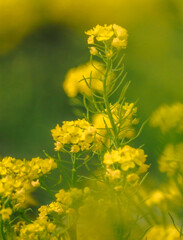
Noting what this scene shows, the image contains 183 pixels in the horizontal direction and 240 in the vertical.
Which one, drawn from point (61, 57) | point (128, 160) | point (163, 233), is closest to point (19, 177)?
point (128, 160)

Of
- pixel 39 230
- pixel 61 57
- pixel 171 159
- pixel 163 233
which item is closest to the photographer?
pixel 171 159

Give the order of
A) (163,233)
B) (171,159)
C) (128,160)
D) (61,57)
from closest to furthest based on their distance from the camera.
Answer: (171,159)
(163,233)
(128,160)
(61,57)

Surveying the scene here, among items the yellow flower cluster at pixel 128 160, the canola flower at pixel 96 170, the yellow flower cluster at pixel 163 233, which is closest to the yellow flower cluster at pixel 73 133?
the canola flower at pixel 96 170

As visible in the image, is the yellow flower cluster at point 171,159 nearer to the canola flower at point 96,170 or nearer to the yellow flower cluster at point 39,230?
the canola flower at point 96,170

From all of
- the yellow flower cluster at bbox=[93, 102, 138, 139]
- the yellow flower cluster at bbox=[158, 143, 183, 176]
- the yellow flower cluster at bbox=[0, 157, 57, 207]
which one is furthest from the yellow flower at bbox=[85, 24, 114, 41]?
the yellow flower cluster at bbox=[158, 143, 183, 176]

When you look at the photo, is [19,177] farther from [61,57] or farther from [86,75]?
[61,57]

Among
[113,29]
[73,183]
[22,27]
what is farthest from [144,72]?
[22,27]
